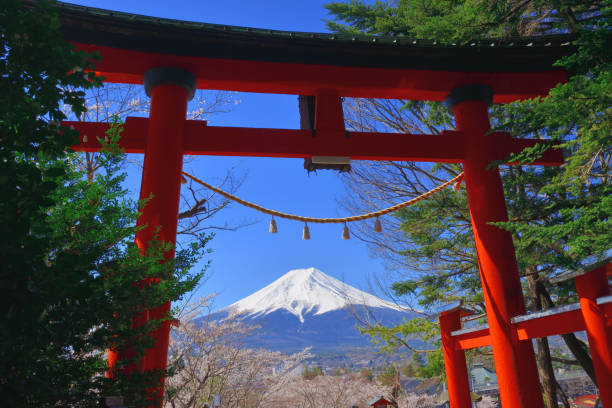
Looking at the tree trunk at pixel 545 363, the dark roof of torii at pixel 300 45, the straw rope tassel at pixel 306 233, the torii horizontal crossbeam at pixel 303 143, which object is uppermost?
the dark roof of torii at pixel 300 45

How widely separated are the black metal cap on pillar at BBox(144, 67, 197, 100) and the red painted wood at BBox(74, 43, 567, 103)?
75 mm

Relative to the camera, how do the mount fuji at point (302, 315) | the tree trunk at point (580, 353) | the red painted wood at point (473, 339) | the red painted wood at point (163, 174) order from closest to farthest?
the red painted wood at point (163, 174) → the red painted wood at point (473, 339) → the tree trunk at point (580, 353) → the mount fuji at point (302, 315)

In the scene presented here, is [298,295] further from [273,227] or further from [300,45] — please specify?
[300,45]

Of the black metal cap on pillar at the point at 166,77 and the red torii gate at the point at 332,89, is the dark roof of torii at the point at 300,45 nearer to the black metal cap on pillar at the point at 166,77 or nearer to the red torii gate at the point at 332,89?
the red torii gate at the point at 332,89

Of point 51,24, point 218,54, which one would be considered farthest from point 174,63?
point 51,24

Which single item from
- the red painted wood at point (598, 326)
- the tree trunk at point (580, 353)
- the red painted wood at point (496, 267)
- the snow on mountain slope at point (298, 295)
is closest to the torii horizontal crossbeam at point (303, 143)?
the red painted wood at point (496, 267)

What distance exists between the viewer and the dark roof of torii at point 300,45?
3.65m

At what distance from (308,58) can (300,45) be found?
182 mm

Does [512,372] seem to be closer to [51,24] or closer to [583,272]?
[583,272]

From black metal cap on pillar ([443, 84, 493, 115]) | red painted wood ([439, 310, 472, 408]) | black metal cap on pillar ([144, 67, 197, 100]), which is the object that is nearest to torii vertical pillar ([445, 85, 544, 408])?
black metal cap on pillar ([443, 84, 493, 115])

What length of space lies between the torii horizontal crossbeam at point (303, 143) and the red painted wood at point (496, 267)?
16 cm

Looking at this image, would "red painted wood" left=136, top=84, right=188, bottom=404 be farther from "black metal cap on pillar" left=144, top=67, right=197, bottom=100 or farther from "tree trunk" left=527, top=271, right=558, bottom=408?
"tree trunk" left=527, top=271, right=558, bottom=408

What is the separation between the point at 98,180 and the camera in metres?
2.53

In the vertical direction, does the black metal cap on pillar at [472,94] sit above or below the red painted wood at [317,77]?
below
